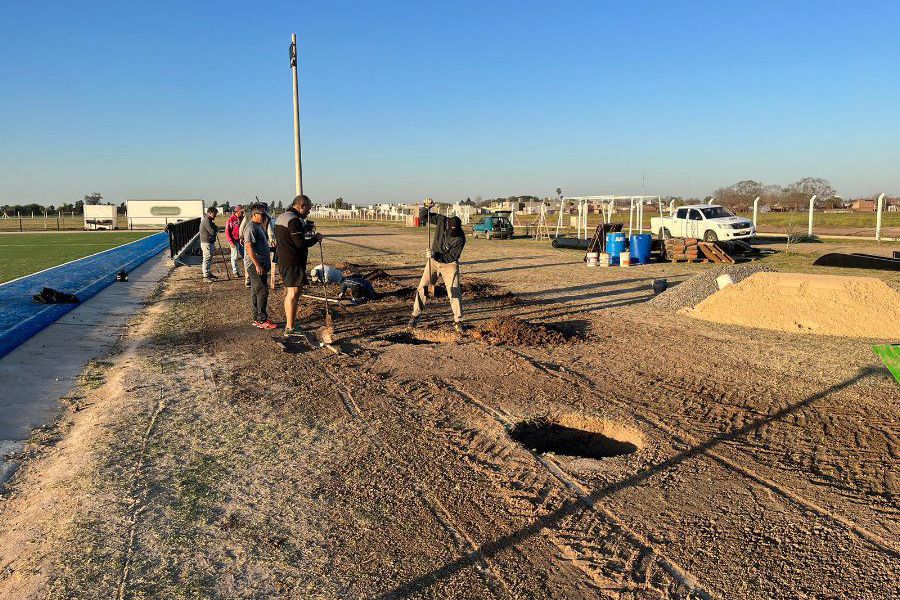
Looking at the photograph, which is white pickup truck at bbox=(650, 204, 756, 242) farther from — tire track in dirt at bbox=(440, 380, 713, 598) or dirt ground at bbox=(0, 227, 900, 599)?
tire track in dirt at bbox=(440, 380, 713, 598)

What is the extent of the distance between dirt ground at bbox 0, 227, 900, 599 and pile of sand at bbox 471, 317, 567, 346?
26 centimetres

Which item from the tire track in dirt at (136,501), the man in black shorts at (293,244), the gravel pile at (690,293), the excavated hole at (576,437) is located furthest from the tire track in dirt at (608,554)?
the gravel pile at (690,293)

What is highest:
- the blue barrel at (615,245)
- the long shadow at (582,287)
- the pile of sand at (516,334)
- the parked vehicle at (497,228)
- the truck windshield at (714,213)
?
the truck windshield at (714,213)

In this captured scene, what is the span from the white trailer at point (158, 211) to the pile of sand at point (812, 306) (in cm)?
5622

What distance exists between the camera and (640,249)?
2031cm

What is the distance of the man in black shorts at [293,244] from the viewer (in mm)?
7754

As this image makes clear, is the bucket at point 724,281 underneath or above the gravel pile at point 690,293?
above

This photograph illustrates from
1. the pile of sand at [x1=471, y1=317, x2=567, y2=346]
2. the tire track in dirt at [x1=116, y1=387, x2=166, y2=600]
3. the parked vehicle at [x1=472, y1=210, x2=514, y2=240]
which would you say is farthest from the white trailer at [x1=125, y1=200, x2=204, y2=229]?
the tire track in dirt at [x1=116, y1=387, x2=166, y2=600]

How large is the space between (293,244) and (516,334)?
321cm

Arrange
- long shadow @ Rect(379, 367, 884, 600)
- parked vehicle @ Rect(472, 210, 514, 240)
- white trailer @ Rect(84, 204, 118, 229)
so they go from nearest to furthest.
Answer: long shadow @ Rect(379, 367, 884, 600)
parked vehicle @ Rect(472, 210, 514, 240)
white trailer @ Rect(84, 204, 118, 229)

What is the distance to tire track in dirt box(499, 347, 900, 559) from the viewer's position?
3371 mm

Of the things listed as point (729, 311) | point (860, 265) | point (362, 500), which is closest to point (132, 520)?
point (362, 500)

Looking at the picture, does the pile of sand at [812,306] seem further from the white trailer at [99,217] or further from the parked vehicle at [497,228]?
the white trailer at [99,217]

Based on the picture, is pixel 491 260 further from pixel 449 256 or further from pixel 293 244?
pixel 293 244
